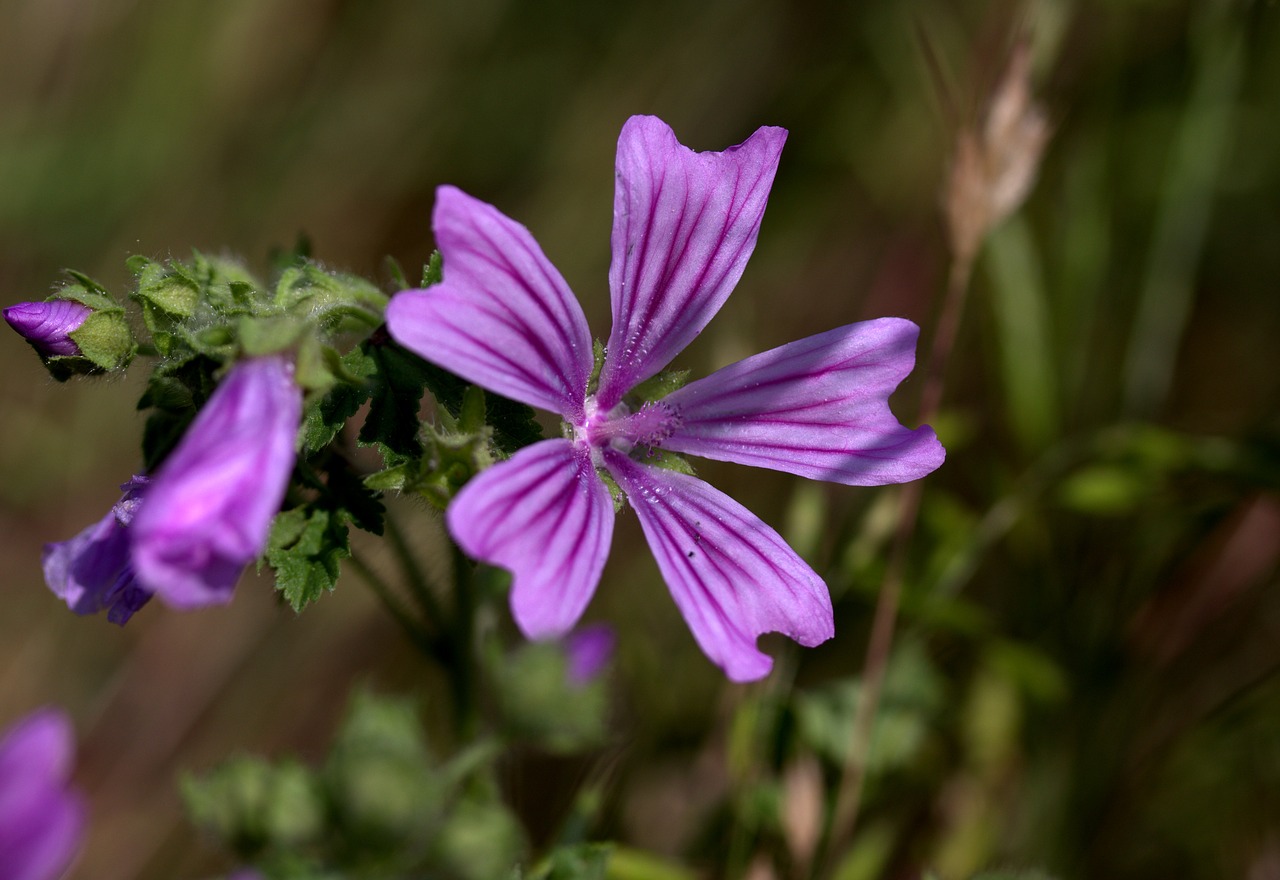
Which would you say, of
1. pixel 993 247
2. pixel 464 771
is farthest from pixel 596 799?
pixel 993 247

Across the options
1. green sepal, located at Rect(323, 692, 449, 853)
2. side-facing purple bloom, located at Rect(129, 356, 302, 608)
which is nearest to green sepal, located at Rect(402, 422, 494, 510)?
side-facing purple bloom, located at Rect(129, 356, 302, 608)

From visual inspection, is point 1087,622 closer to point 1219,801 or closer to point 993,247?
point 1219,801

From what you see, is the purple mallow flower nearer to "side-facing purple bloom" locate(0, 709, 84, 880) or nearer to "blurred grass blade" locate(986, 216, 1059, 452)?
"side-facing purple bloom" locate(0, 709, 84, 880)

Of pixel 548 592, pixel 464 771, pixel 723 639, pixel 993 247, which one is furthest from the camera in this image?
pixel 993 247

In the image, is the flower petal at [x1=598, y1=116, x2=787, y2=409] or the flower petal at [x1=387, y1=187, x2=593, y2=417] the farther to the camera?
the flower petal at [x1=598, y1=116, x2=787, y2=409]

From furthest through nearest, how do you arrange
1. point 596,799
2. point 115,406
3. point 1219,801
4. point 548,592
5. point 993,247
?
point 115,406, point 993,247, point 1219,801, point 596,799, point 548,592

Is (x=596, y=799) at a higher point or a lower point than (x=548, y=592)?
lower

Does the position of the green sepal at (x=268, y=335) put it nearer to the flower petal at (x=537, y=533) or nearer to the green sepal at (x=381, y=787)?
the flower petal at (x=537, y=533)
